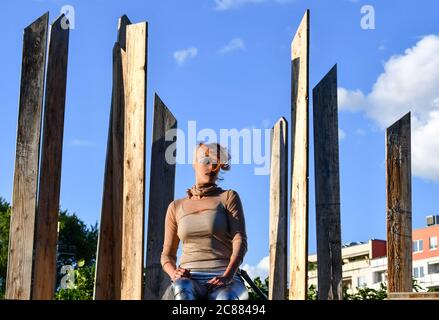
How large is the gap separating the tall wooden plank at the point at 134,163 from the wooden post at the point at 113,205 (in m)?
0.25

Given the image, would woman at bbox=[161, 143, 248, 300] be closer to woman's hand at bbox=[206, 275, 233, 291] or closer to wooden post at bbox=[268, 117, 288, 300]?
woman's hand at bbox=[206, 275, 233, 291]

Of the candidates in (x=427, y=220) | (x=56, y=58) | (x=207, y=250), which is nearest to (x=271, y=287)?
(x=207, y=250)

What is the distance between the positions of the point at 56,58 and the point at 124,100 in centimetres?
57

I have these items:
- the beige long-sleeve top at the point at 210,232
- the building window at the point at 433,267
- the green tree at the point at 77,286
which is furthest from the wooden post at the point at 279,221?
the building window at the point at 433,267

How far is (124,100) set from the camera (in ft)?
18.2

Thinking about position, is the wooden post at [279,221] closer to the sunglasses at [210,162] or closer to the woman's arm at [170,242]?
the sunglasses at [210,162]

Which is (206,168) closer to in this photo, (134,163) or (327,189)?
(134,163)

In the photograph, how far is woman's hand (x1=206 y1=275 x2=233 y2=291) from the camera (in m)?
4.86

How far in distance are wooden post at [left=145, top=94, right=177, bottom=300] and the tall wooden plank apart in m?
0.32

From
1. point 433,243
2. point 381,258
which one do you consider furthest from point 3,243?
point 433,243

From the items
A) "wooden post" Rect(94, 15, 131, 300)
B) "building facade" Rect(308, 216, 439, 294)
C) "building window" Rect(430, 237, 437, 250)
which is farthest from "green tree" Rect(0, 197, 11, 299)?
"building window" Rect(430, 237, 437, 250)

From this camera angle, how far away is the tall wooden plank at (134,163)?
5020 millimetres

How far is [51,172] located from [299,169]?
5.69 feet
